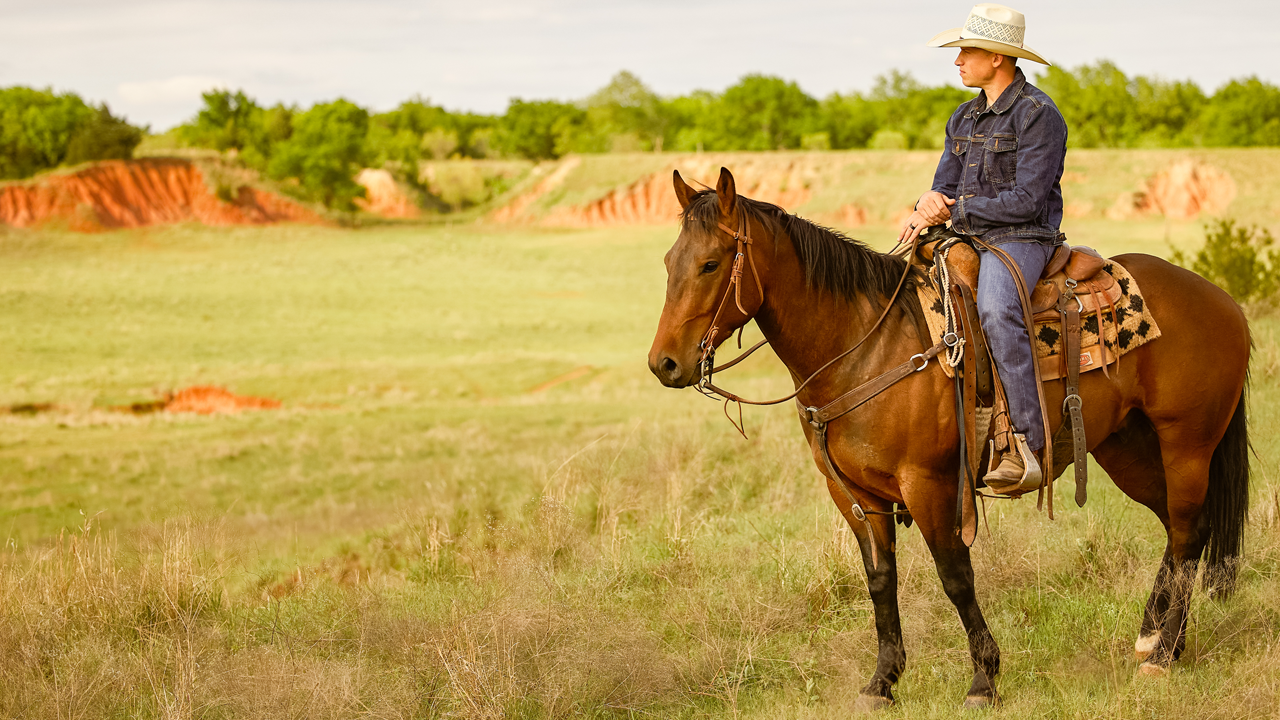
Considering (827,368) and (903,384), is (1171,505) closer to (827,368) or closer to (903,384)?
(903,384)

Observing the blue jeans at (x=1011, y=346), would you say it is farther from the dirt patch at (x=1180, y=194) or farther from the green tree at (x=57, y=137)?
the green tree at (x=57, y=137)

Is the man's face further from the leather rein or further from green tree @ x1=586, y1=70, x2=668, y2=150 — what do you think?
green tree @ x1=586, y1=70, x2=668, y2=150

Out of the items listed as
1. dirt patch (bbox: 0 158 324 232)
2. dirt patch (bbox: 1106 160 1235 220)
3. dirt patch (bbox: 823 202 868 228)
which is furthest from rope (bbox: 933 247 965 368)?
dirt patch (bbox: 0 158 324 232)

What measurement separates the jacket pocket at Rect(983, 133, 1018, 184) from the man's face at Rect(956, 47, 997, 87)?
0.30 meters

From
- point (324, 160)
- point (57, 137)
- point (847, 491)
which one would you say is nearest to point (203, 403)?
point (847, 491)

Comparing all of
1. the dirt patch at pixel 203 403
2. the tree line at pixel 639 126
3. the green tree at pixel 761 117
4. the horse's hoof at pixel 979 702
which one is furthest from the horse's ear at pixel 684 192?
the green tree at pixel 761 117

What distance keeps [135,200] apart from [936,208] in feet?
206

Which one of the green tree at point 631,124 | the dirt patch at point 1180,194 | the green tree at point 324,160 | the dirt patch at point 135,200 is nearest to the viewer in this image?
the dirt patch at point 1180,194

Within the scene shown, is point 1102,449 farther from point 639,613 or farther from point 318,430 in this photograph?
point 318,430

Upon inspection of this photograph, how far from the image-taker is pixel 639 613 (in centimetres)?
576

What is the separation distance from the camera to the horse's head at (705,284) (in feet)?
13.0

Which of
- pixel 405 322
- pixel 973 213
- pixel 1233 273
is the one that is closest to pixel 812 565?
pixel 973 213

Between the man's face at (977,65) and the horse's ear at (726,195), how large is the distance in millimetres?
1446

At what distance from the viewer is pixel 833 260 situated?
4.35 meters
